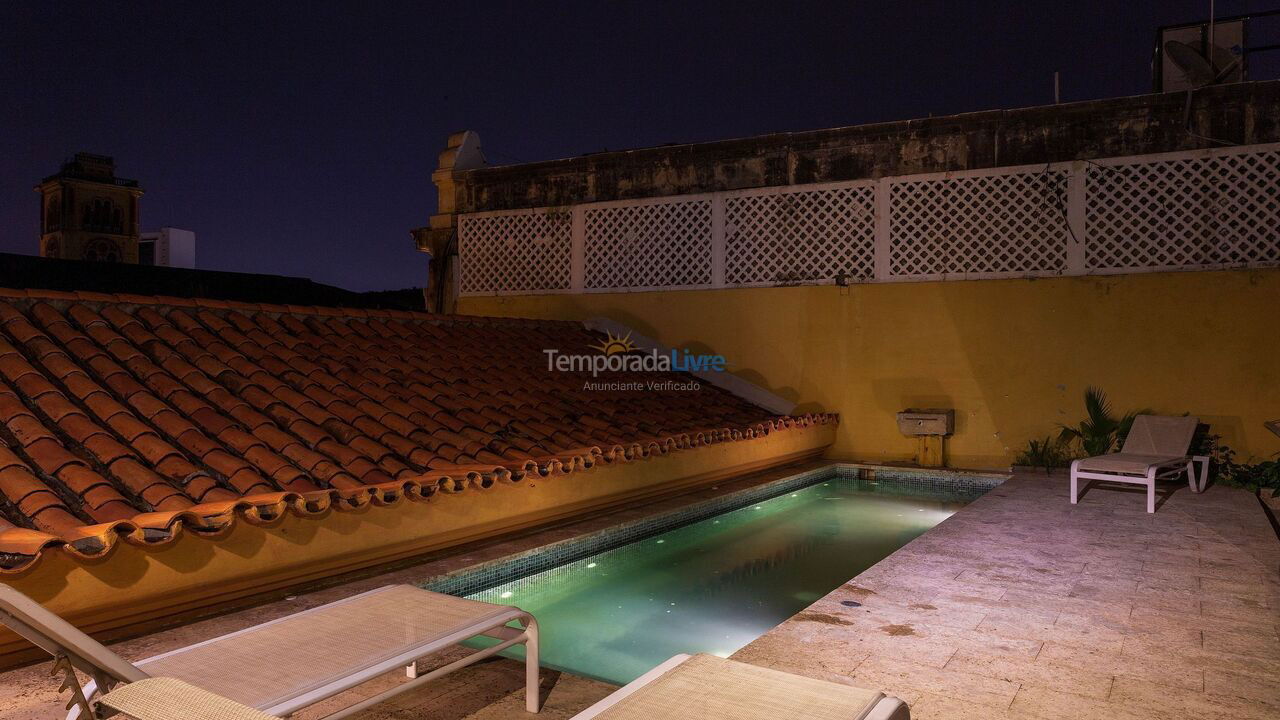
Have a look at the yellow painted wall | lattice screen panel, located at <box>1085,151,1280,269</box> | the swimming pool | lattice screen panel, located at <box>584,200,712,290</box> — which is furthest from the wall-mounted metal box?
lattice screen panel, located at <box>584,200,712,290</box>

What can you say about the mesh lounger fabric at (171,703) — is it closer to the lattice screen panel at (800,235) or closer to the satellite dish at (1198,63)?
the lattice screen panel at (800,235)

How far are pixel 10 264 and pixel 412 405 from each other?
1066 cm

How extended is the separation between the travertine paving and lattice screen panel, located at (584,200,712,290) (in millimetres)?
5176

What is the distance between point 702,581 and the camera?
505cm

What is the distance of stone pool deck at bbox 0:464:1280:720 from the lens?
2607mm

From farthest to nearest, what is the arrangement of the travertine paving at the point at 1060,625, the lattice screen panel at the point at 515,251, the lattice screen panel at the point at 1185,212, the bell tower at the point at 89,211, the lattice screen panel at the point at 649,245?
the bell tower at the point at 89,211 → the lattice screen panel at the point at 515,251 → the lattice screen panel at the point at 649,245 → the lattice screen panel at the point at 1185,212 → the travertine paving at the point at 1060,625

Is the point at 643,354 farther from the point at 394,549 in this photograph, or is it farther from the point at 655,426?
the point at 394,549

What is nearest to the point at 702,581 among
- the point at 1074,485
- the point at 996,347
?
the point at 1074,485

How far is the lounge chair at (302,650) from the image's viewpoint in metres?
1.64

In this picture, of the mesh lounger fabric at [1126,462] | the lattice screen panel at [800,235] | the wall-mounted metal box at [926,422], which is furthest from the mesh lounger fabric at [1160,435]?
the lattice screen panel at [800,235]

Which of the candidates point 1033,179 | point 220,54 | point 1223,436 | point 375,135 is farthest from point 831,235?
point 220,54

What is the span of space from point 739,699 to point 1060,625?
2.28 m

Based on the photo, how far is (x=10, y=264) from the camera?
12.4 metres

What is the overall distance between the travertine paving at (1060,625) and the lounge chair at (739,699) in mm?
948
